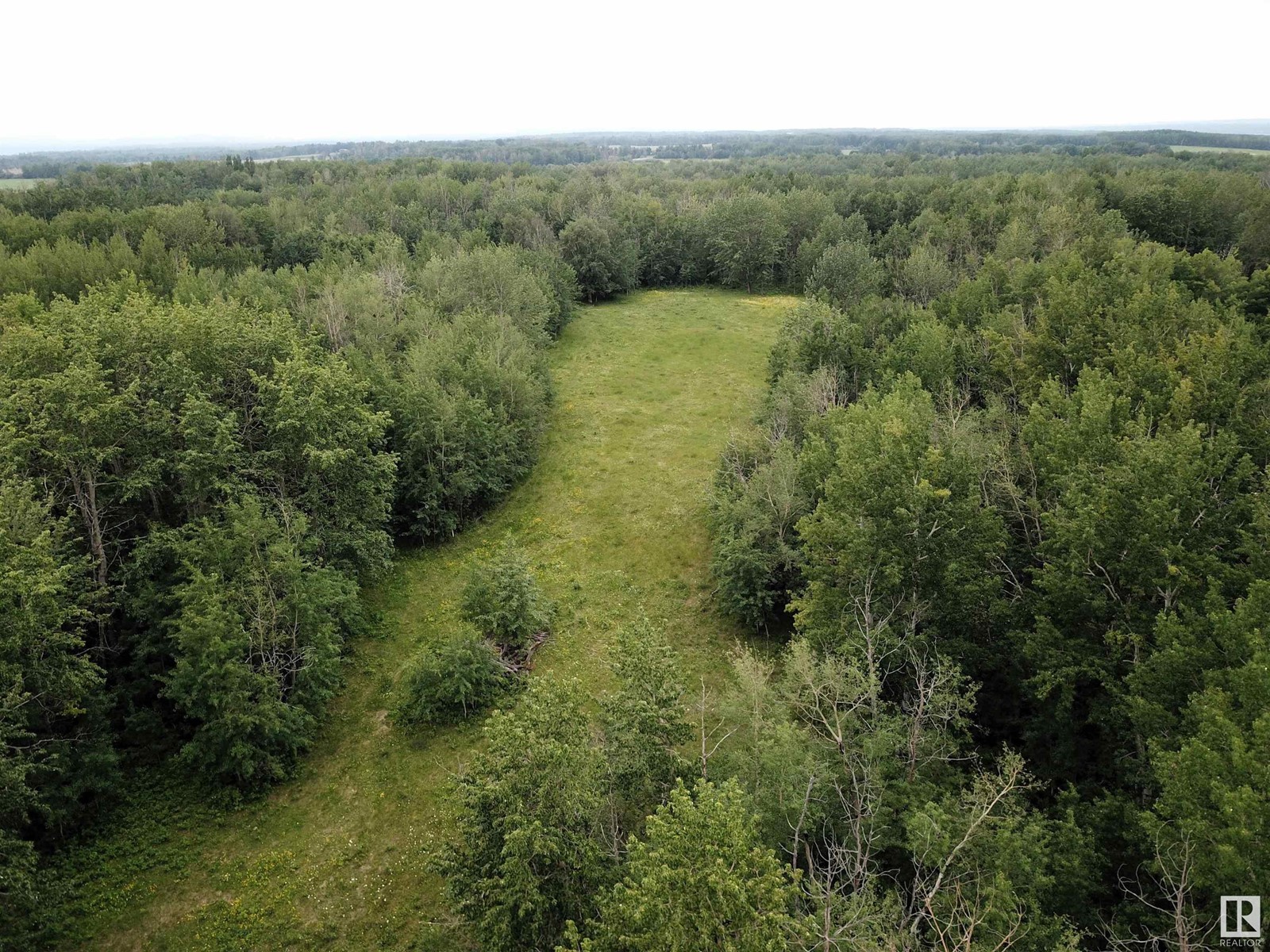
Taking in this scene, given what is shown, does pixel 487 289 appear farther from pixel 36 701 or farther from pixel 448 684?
pixel 36 701

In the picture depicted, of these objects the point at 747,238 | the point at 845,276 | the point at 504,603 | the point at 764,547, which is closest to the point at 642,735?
the point at 504,603

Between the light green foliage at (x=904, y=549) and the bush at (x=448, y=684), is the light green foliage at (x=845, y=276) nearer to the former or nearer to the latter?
the light green foliage at (x=904, y=549)

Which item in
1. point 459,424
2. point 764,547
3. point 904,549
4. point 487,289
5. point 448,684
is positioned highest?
point 487,289

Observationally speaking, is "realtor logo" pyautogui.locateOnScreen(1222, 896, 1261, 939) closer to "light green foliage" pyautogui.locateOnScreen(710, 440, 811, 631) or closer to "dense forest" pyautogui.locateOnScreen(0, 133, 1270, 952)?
"dense forest" pyautogui.locateOnScreen(0, 133, 1270, 952)

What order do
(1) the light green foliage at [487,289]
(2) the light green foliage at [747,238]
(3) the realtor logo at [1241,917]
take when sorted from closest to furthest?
(3) the realtor logo at [1241,917] → (1) the light green foliage at [487,289] → (2) the light green foliage at [747,238]

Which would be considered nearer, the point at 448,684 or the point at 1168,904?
the point at 1168,904

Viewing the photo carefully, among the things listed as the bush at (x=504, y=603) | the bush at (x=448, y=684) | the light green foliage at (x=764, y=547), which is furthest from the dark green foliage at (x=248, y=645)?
the light green foliage at (x=764, y=547)

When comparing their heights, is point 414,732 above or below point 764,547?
below
